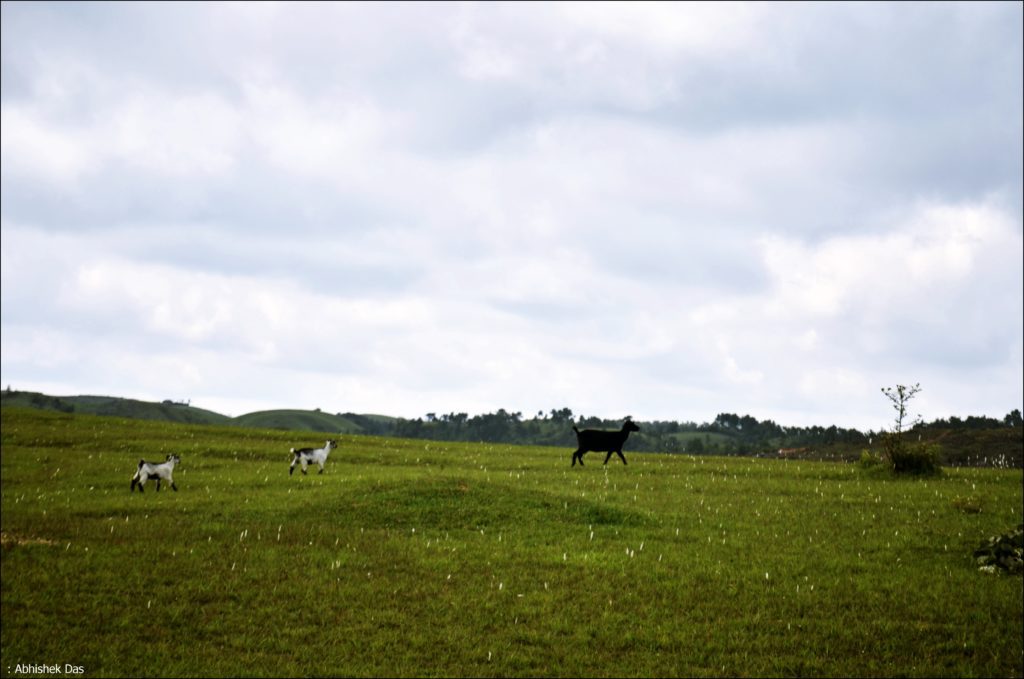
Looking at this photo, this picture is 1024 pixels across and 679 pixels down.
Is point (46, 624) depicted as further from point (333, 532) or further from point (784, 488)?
point (784, 488)

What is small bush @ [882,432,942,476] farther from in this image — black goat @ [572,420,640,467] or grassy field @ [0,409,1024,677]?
black goat @ [572,420,640,467]

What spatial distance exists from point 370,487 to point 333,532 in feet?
21.1

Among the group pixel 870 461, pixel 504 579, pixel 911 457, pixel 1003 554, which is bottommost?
pixel 504 579

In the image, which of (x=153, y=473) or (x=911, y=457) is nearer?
(x=153, y=473)

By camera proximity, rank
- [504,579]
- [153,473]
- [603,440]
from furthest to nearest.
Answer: [603,440], [153,473], [504,579]

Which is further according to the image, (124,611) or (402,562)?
(402,562)

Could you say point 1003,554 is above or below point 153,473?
above

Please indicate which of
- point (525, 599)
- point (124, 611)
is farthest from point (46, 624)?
point (525, 599)

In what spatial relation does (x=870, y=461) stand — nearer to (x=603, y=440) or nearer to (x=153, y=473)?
(x=603, y=440)

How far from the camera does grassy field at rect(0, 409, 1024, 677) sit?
14852mm

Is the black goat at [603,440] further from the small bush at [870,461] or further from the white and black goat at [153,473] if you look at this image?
the white and black goat at [153,473]

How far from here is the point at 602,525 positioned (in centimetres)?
2539

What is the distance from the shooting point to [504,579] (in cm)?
1923

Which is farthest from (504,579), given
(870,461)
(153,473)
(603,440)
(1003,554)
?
(870,461)
